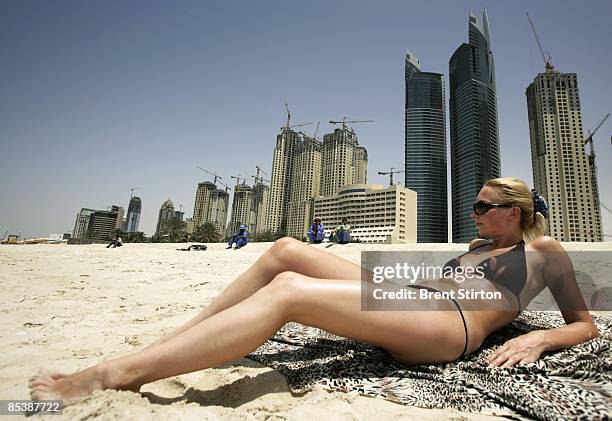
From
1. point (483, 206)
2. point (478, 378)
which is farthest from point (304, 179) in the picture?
point (478, 378)

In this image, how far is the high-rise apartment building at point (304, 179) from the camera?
353 ft

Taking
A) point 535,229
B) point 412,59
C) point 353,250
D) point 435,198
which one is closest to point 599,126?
point 435,198

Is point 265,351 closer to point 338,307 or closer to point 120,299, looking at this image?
point 338,307

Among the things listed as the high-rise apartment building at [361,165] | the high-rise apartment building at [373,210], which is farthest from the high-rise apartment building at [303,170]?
the high-rise apartment building at [373,210]

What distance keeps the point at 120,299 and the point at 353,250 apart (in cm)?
974

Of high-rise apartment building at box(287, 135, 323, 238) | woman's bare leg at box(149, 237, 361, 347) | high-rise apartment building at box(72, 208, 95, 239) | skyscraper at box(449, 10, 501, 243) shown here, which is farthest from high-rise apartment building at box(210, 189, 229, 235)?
woman's bare leg at box(149, 237, 361, 347)

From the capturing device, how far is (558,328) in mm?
1912

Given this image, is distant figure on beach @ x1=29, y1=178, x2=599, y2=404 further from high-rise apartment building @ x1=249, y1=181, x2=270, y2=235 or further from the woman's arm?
high-rise apartment building @ x1=249, y1=181, x2=270, y2=235

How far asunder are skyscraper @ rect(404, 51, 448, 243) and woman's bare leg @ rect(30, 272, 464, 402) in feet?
370

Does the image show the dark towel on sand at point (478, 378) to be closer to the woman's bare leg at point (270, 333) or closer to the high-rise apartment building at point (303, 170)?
the woman's bare leg at point (270, 333)

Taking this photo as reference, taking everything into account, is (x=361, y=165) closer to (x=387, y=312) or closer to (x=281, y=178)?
(x=281, y=178)

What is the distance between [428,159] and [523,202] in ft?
392

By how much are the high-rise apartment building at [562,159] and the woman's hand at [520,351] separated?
8695 centimetres

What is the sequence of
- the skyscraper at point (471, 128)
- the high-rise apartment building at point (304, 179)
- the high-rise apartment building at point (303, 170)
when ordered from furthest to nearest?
1. the high-rise apartment building at point (303, 170)
2. the high-rise apartment building at point (304, 179)
3. the skyscraper at point (471, 128)
